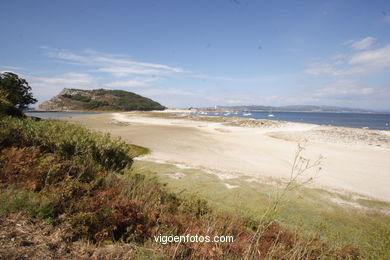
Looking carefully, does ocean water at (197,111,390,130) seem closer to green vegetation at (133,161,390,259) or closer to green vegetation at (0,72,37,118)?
green vegetation at (133,161,390,259)

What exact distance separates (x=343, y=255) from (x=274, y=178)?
7.83 meters

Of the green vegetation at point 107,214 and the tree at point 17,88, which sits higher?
the tree at point 17,88

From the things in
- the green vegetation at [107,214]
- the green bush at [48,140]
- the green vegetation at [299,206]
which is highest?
the green bush at [48,140]

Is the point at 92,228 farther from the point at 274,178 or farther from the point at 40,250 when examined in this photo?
the point at 274,178

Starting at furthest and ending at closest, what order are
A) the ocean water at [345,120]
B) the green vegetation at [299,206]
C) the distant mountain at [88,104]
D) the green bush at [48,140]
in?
the distant mountain at [88,104] → the ocean water at [345,120] → the green bush at [48,140] → the green vegetation at [299,206]

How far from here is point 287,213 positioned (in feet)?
24.6

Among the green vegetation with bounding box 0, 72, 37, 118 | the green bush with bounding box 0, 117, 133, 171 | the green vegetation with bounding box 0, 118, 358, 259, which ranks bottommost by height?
the green vegetation with bounding box 0, 118, 358, 259

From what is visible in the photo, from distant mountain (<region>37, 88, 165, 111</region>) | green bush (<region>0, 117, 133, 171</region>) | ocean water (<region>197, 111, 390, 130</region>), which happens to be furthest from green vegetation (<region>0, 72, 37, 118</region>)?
distant mountain (<region>37, 88, 165, 111</region>)

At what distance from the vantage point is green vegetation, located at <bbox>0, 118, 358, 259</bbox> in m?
3.28

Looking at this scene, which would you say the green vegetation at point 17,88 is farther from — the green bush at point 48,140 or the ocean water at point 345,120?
the ocean water at point 345,120

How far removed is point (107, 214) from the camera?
12.1ft

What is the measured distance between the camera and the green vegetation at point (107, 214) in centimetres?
328

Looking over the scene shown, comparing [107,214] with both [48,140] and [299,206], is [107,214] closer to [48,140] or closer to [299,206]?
[48,140]

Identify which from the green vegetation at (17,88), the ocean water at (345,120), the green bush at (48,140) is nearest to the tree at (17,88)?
the green vegetation at (17,88)
